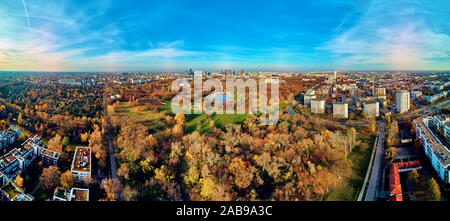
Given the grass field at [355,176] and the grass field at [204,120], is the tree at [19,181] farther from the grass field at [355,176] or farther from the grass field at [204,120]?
the grass field at [355,176]

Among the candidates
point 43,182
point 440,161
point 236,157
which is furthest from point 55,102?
point 440,161

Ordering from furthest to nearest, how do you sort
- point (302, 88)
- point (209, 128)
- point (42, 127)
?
point (302, 88)
point (209, 128)
point (42, 127)

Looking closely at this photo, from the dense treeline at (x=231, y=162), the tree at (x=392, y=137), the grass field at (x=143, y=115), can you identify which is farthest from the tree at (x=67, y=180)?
the tree at (x=392, y=137)

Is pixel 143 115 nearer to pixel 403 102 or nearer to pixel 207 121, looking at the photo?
pixel 207 121

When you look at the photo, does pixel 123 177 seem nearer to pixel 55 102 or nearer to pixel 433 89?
pixel 55 102

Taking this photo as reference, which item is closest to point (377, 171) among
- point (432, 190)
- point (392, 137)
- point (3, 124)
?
point (432, 190)
